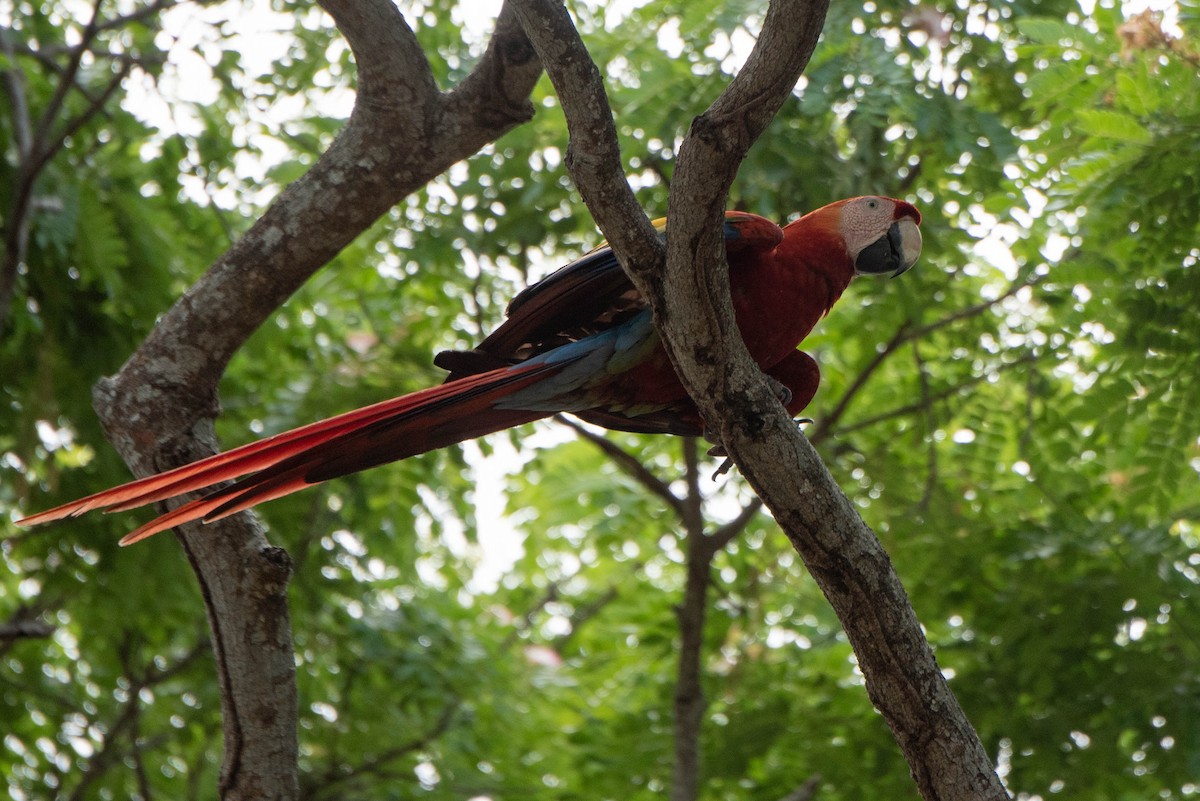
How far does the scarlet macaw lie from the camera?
203 centimetres

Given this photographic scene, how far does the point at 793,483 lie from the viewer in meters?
1.94

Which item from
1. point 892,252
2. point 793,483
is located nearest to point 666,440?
point 892,252

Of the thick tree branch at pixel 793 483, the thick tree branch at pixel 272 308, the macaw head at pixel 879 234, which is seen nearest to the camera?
the thick tree branch at pixel 793 483

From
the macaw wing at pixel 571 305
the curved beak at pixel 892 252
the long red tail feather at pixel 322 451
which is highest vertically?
the curved beak at pixel 892 252

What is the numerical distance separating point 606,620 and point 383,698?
103 cm

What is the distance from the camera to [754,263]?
8.20 feet

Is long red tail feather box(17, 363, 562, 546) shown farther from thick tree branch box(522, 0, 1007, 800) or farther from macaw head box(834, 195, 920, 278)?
macaw head box(834, 195, 920, 278)

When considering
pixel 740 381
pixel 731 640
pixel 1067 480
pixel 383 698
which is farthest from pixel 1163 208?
pixel 383 698

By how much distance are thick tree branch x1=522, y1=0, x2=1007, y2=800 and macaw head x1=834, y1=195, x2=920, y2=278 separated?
0.88 meters

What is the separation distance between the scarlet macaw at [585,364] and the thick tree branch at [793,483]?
1.57 ft

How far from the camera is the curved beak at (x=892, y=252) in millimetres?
2717

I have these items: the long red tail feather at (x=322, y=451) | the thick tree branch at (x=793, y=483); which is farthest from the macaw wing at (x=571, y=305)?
the thick tree branch at (x=793, y=483)

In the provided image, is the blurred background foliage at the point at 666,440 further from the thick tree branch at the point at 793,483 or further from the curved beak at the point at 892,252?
the thick tree branch at the point at 793,483

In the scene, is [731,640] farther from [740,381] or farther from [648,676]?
[740,381]
